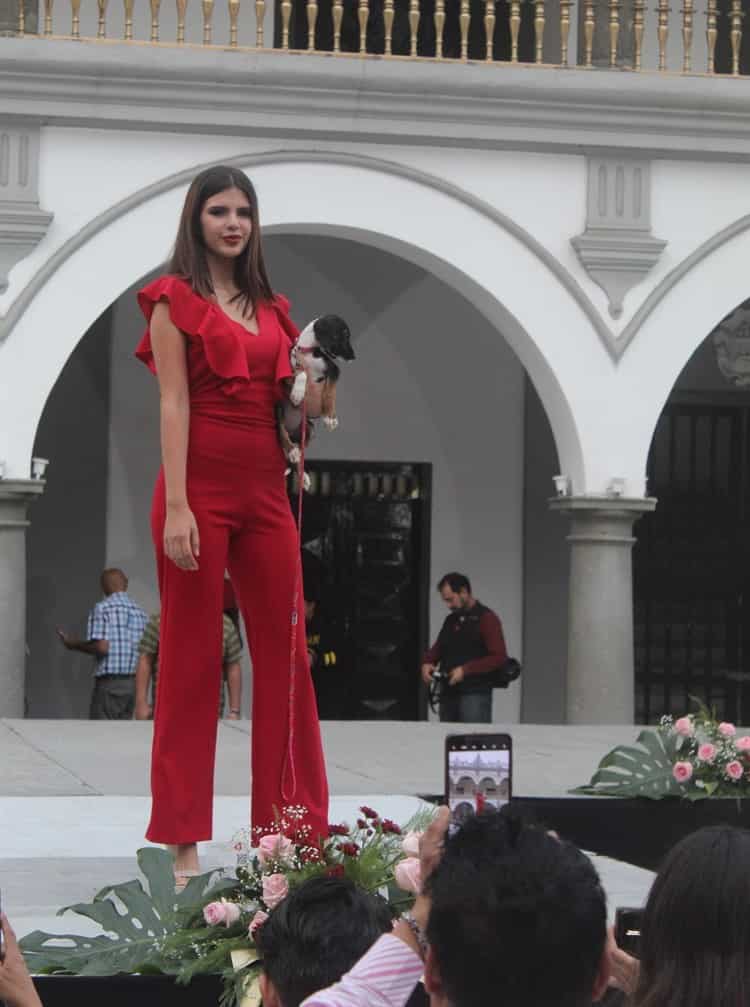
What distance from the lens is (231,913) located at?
4.06 metres

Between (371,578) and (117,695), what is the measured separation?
3594mm

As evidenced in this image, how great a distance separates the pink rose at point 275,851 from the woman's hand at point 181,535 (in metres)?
1.11

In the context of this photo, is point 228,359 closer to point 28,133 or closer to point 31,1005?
point 31,1005

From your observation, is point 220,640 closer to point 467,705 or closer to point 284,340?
point 284,340

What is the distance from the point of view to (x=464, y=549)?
1648 centimetres

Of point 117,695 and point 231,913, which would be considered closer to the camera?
point 231,913

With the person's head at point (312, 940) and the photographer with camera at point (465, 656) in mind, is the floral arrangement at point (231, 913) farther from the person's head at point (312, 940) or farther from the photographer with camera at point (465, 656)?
the photographer with camera at point (465, 656)

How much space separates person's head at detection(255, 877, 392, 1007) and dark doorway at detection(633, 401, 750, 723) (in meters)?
13.4

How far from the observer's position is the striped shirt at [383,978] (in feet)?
8.60

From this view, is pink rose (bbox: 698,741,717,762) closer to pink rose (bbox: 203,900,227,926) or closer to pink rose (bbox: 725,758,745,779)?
pink rose (bbox: 725,758,745,779)

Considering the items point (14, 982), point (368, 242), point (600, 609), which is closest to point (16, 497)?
point (368, 242)

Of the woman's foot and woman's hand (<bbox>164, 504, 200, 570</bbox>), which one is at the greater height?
woman's hand (<bbox>164, 504, 200, 570</bbox>)

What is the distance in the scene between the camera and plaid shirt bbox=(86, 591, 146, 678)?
13.3 metres

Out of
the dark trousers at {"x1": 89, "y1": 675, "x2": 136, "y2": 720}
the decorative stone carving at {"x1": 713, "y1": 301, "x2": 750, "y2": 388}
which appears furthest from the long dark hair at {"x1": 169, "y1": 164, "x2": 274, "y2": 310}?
the decorative stone carving at {"x1": 713, "y1": 301, "x2": 750, "y2": 388}
